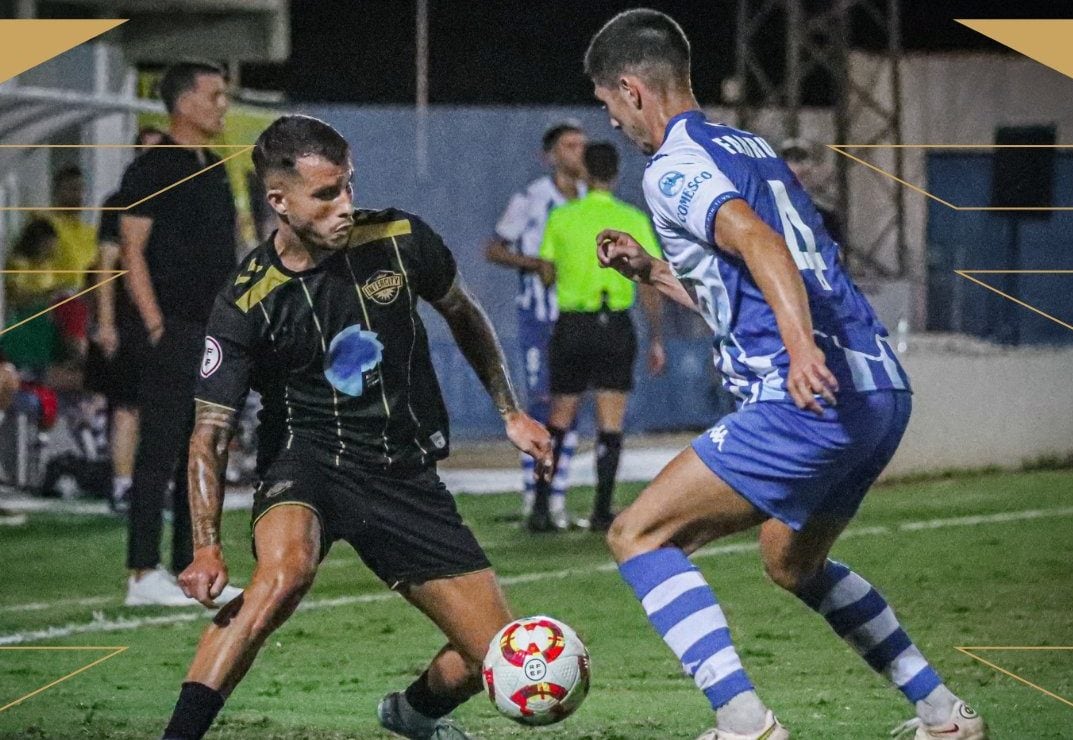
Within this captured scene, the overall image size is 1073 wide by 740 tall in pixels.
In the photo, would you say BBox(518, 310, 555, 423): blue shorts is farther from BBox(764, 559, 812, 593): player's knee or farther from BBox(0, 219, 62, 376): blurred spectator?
BBox(764, 559, 812, 593): player's knee

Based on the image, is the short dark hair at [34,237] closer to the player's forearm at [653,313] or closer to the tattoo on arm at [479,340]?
the player's forearm at [653,313]

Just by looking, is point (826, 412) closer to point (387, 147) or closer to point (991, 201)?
point (991, 201)

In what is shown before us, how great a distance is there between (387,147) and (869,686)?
10347mm

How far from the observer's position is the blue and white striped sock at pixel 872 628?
439 centimetres

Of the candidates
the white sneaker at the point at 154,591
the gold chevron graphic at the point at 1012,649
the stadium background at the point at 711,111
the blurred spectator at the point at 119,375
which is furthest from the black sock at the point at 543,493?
the gold chevron graphic at the point at 1012,649

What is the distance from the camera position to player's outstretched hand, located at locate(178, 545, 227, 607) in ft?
13.3

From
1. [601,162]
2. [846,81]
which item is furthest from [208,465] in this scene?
[846,81]

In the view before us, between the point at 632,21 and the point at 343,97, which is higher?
the point at 632,21

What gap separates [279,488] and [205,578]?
0.36 meters

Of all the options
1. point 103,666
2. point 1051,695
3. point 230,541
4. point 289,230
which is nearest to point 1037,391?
point 230,541

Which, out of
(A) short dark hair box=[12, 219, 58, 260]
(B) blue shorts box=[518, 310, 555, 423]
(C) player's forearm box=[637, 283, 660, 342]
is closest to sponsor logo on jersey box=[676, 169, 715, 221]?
(C) player's forearm box=[637, 283, 660, 342]

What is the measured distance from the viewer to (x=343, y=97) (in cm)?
1733

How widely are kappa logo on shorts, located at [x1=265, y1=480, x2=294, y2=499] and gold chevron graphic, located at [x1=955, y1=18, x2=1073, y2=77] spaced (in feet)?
11.2

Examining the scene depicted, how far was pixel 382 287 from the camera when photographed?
4.44 meters
